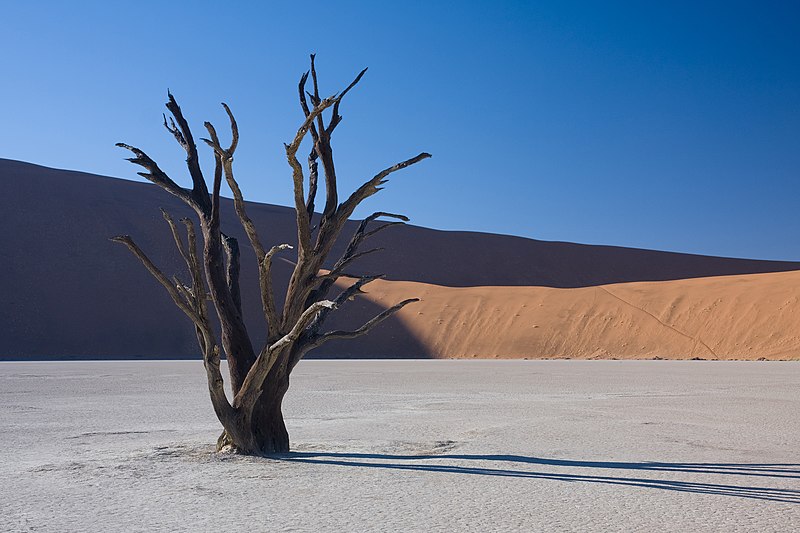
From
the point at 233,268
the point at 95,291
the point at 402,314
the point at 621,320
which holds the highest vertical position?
the point at 95,291

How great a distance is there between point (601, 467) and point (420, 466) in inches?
66.4

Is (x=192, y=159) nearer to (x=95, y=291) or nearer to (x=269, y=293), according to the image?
(x=269, y=293)

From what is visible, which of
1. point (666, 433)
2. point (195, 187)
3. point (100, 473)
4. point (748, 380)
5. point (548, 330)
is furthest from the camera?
point (548, 330)

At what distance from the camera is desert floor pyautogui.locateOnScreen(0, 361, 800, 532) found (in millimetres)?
5547

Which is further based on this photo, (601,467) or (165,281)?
(165,281)

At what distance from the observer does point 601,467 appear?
7.61 meters

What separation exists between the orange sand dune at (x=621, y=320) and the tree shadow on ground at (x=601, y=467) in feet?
92.0

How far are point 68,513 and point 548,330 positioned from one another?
3482cm

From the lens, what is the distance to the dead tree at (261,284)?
8.05 meters

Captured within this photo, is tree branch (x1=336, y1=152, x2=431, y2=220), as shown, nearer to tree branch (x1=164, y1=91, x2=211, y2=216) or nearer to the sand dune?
tree branch (x1=164, y1=91, x2=211, y2=216)

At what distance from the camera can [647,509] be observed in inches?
228

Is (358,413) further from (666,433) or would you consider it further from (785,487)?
(785,487)

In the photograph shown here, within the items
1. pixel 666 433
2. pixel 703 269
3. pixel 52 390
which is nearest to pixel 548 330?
pixel 52 390

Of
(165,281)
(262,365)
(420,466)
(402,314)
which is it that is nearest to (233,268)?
(165,281)
